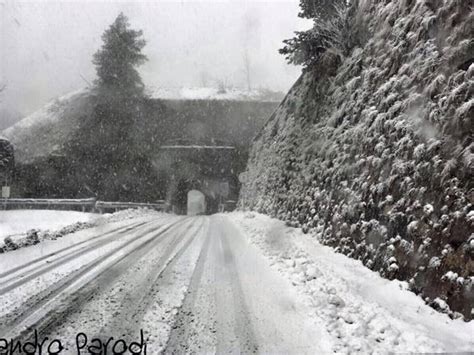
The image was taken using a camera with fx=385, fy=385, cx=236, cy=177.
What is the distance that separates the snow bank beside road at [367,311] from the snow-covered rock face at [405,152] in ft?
0.75

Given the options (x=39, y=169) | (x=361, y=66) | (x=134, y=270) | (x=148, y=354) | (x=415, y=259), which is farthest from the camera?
(x=39, y=169)

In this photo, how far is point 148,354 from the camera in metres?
3.59

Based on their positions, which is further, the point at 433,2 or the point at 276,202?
the point at 276,202

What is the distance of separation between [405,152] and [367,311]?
2.64 metres

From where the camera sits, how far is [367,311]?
4.61 m

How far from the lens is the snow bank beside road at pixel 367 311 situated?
12.5 feet

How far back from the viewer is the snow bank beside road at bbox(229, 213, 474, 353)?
3.82 m

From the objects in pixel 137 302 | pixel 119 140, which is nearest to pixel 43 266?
pixel 137 302

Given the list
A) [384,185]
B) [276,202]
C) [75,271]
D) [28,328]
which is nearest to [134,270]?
[75,271]

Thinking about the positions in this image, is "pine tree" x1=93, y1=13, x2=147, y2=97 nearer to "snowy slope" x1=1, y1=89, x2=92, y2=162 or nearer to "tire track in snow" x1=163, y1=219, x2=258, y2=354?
"snowy slope" x1=1, y1=89, x2=92, y2=162

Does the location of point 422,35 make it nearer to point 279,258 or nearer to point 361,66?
point 361,66

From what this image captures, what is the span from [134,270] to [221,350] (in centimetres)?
347

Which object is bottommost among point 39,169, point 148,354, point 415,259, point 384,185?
point 148,354

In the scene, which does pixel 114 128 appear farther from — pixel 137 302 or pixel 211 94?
pixel 137 302
